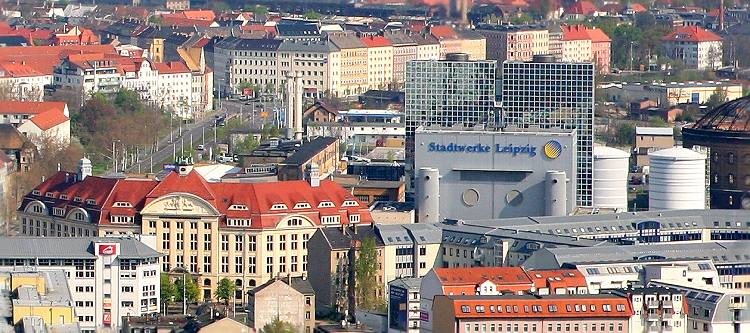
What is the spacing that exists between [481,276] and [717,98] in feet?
119

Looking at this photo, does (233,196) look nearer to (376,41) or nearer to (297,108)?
(297,108)

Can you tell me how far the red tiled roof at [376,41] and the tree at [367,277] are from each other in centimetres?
4115

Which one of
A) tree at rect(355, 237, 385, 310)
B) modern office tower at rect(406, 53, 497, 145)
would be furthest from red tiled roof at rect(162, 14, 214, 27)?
tree at rect(355, 237, 385, 310)

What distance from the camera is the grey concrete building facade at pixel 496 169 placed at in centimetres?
5244

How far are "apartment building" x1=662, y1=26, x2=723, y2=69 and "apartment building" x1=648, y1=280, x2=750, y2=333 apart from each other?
47877mm

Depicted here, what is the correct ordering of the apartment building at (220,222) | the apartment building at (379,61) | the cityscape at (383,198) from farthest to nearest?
the apartment building at (379,61) → the apartment building at (220,222) → the cityscape at (383,198)

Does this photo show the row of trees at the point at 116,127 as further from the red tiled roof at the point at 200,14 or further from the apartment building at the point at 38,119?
the red tiled roof at the point at 200,14

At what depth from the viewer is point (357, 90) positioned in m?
87.1

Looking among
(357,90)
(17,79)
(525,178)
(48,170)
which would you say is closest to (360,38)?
(357,90)

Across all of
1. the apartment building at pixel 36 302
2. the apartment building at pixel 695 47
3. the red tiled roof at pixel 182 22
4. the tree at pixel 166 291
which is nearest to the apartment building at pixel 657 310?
the apartment building at pixel 36 302

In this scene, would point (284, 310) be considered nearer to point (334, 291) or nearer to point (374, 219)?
point (334, 291)

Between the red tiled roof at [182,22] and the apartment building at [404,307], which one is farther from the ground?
the red tiled roof at [182,22]

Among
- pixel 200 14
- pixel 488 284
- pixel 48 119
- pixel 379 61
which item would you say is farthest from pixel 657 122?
pixel 488 284

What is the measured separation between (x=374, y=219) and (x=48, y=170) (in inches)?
408
